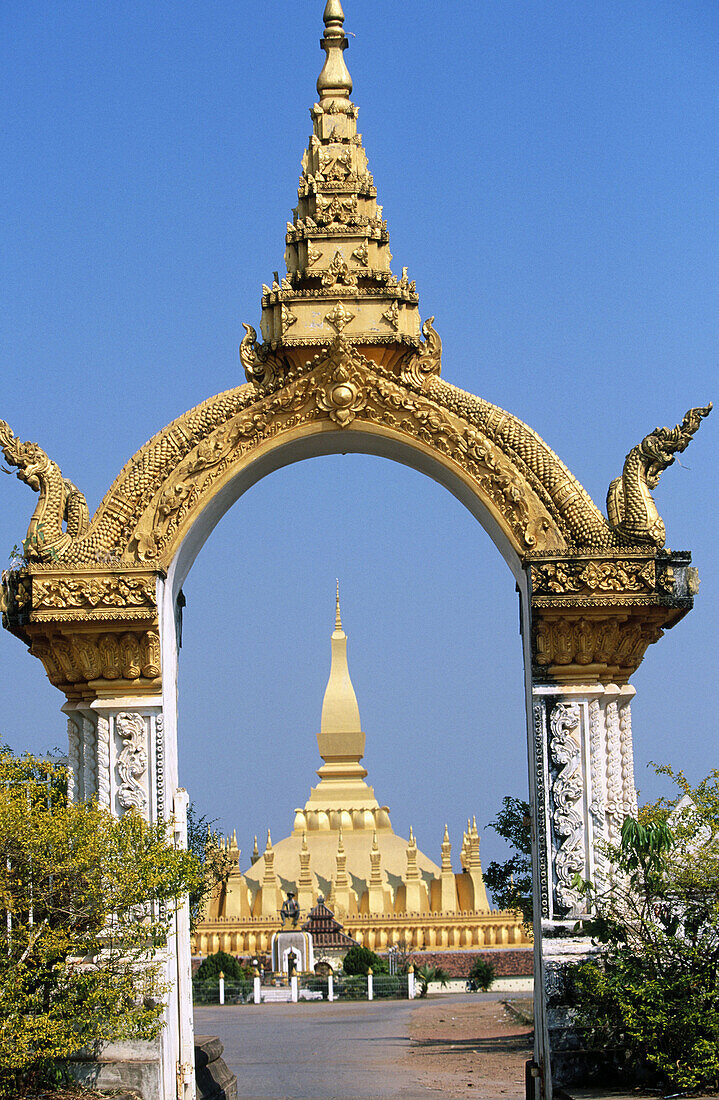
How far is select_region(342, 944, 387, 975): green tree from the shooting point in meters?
38.6

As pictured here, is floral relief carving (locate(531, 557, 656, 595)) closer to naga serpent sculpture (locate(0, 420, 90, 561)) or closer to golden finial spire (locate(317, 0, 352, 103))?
naga serpent sculpture (locate(0, 420, 90, 561))

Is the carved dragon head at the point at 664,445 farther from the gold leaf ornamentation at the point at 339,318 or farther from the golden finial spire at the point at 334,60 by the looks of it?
the golden finial spire at the point at 334,60

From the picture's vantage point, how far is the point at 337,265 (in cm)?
1189

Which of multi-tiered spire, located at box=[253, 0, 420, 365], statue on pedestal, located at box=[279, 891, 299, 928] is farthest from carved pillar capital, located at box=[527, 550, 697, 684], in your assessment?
statue on pedestal, located at box=[279, 891, 299, 928]

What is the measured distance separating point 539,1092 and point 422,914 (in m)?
32.5

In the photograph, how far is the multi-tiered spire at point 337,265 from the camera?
38.6 ft

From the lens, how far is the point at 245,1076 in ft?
57.3

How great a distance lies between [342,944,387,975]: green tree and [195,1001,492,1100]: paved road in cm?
433

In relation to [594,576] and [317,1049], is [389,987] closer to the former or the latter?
[317,1049]

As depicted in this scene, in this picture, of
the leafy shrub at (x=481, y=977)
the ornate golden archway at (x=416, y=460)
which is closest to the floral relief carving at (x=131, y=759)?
the ornate golden archway at (x=416, y=460)

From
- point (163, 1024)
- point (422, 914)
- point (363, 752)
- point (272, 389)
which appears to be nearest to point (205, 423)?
point (272, 389)

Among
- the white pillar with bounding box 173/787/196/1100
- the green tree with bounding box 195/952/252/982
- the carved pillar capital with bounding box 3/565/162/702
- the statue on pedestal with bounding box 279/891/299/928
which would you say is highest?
the carved pillar capital with bounding box 3/565/162/702

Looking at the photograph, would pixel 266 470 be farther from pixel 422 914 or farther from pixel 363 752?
pixel 363 752

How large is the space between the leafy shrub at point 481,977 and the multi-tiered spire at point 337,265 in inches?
1152
